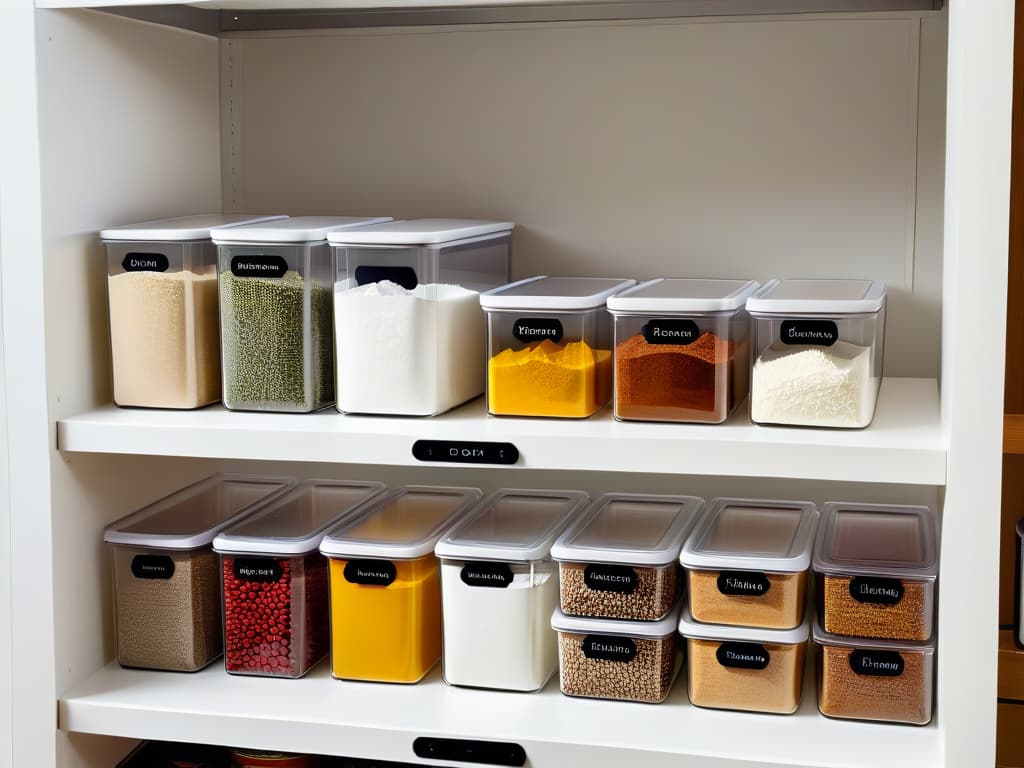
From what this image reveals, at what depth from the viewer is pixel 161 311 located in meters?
1.53

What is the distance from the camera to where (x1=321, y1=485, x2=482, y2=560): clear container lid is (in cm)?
151

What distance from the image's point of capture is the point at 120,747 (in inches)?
66.5

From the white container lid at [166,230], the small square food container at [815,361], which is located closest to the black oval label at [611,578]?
the small square food container at [815,361]

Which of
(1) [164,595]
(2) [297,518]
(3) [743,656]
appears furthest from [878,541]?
(1) [164,595]

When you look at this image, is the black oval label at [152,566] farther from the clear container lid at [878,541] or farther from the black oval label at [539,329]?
the clear container lid at [878,541]

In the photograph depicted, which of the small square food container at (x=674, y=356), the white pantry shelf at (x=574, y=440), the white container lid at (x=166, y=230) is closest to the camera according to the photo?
the white pantry shelf at (x=574, y=440)

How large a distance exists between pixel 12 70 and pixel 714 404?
0.88 metres

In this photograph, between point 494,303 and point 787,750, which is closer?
point 787,750

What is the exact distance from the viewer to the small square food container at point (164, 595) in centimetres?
158

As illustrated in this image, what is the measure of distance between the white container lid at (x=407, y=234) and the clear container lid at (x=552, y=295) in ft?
0.26

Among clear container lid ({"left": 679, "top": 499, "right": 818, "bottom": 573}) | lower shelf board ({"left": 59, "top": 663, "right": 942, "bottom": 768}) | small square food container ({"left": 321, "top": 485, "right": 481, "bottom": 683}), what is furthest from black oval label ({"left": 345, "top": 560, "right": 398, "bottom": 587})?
clear container lid ({"left": 679, "top": 499, "right": 818, "bottom": 573})

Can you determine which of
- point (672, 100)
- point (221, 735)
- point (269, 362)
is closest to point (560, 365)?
point (269, 362)

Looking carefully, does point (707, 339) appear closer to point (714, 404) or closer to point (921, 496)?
point (714, 404)

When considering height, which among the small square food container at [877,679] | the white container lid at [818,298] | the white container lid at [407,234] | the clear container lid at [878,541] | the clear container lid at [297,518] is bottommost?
the small square food container at [877,679]
